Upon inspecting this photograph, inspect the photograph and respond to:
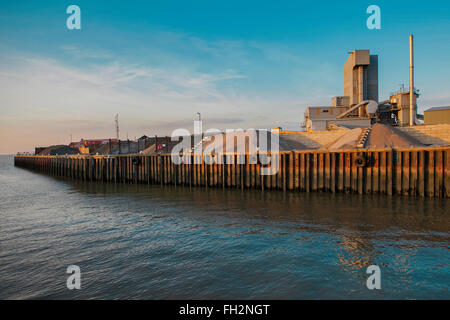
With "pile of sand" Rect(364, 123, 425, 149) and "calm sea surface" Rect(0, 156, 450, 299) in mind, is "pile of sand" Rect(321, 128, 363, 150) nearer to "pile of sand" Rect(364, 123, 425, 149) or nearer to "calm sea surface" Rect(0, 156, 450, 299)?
"pile of sand" Rect(364, 123, 425, 149)

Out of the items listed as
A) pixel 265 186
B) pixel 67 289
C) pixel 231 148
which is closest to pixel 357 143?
pixel 265 186

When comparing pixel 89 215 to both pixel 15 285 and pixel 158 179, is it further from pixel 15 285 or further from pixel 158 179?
pixel 158 179

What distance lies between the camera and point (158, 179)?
113 feet

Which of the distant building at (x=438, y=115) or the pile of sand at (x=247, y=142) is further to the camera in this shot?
the distant building at (x=438, y=115)

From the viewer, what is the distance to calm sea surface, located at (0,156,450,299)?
801cm

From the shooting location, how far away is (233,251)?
10.9 metres

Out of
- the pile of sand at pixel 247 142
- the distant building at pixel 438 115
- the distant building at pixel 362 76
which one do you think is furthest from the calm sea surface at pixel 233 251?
the distant building at pixel 362 76

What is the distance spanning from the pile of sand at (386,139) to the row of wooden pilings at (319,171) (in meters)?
6.89

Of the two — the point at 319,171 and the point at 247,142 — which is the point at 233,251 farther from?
the point at 247,142

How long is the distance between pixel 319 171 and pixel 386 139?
36.3ft

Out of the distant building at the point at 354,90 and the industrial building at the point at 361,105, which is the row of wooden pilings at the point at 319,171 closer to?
the industrial building at the point at 361,105

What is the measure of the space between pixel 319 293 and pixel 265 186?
1940 centimetres

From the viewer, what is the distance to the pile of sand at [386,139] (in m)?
28.3
